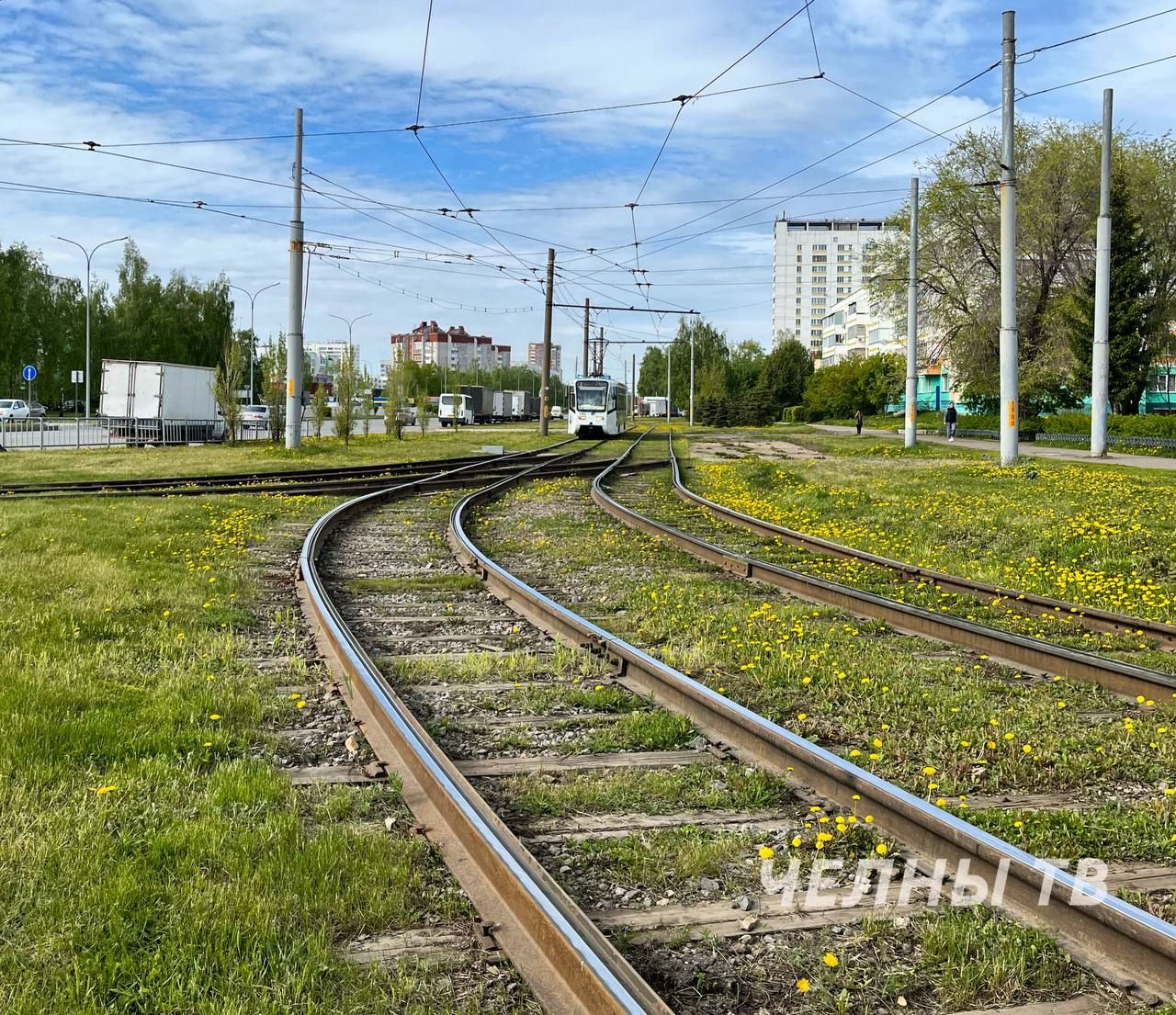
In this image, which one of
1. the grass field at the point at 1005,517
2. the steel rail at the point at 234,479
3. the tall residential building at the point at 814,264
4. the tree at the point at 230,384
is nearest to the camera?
the grass field at the point at 1005,517

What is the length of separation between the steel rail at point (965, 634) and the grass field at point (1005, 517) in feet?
6.89

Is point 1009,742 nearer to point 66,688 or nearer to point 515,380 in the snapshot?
point 66,688

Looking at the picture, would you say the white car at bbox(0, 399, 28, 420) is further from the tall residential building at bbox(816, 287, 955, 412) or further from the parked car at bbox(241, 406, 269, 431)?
the tall residential building at bbox(816, 287, 955, 412)

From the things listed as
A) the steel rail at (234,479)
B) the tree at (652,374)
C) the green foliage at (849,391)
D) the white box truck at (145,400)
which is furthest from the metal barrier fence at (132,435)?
the tree at (652,374)

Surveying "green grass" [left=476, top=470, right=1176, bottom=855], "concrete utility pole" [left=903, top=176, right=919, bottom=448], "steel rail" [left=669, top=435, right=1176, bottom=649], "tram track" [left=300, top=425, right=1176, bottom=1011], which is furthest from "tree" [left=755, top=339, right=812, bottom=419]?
"tram track" [left=300, top=425, right=1176, bottom=1011]

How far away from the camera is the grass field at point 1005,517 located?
34.4 feet

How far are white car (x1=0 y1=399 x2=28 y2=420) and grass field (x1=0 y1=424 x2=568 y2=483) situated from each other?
27.7 meters

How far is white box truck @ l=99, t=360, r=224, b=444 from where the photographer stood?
4072 cm

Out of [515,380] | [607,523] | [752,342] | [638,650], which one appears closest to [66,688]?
[638,650]

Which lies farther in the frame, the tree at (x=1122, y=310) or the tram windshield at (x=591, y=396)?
the tram windshield at (x=591, y=396)

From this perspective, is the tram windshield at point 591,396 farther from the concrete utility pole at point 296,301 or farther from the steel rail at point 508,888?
the steel rail at point 508,888

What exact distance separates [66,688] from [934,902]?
4.57 m

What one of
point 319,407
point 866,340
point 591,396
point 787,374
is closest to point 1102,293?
point 591,396

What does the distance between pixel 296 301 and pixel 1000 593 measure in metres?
24.8
